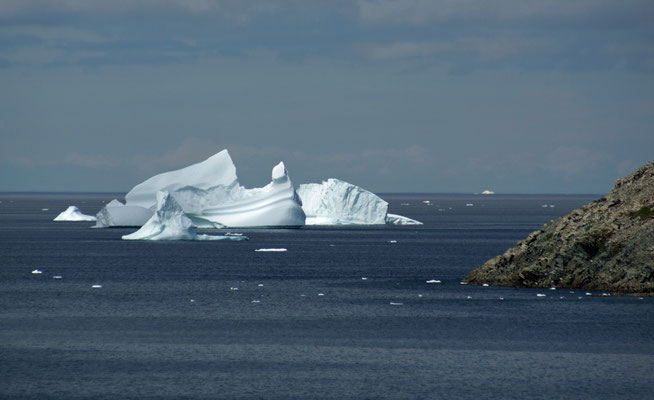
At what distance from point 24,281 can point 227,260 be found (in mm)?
13981

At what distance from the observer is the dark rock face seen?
32.3 metres

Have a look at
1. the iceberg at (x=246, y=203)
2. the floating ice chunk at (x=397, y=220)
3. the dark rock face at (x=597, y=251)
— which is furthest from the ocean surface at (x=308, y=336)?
the floating ice chunk at (x=397, y=220)

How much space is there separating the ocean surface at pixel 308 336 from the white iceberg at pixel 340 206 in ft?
141

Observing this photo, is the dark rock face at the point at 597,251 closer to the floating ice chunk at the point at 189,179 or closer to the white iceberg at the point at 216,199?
the white iceberg at the point at 216,199

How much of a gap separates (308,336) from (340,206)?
67.0 m

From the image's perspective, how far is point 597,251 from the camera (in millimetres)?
33531

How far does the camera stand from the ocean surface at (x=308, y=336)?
17156 mm

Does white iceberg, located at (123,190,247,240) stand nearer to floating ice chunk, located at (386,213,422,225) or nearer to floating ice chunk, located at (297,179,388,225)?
floating ice chunk, located at (297,179,388,225)

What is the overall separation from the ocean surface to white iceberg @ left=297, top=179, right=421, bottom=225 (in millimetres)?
42957

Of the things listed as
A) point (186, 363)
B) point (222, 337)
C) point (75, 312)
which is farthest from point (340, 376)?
point (75, 312)

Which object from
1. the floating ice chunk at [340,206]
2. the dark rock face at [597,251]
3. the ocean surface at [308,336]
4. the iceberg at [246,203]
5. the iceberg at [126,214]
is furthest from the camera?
the floating ice chunk at [340,206]

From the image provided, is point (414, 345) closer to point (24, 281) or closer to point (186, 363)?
point (186, 363)

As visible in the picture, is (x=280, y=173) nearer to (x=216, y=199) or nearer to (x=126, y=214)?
(x=216, y=199)

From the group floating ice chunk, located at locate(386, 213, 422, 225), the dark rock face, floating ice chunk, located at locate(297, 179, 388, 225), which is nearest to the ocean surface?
the dark rock face
